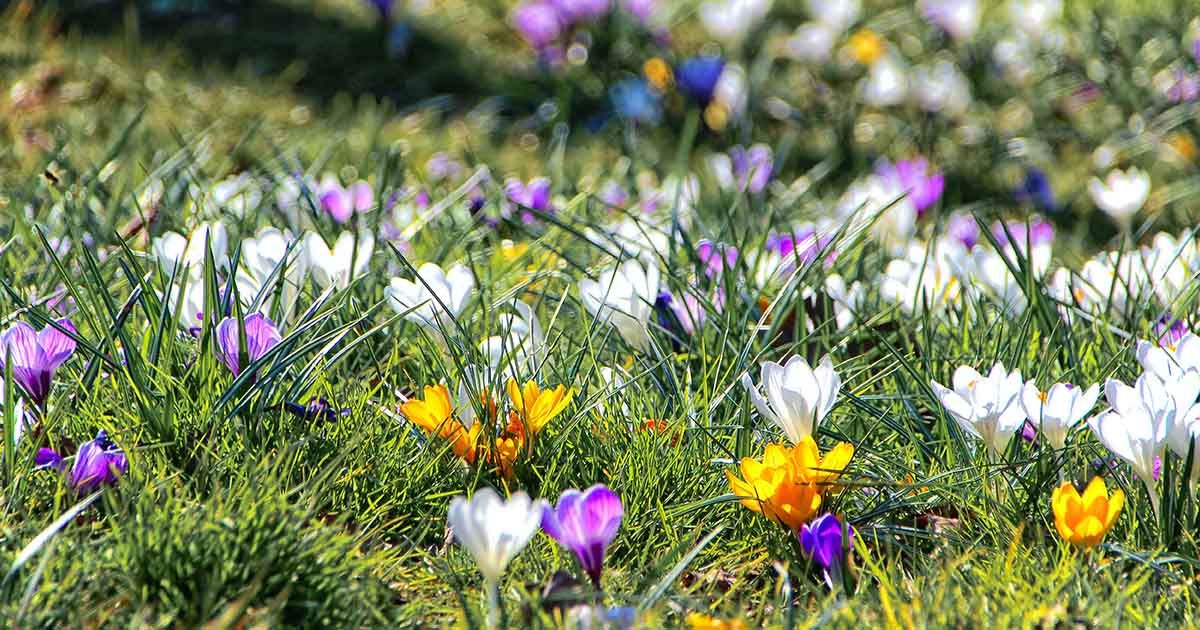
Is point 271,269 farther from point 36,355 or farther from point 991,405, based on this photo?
point 991,405

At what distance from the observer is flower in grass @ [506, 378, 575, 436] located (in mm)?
1510

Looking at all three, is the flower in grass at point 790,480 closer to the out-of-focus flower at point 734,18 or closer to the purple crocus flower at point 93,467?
the purple crocus flower at point 93,467

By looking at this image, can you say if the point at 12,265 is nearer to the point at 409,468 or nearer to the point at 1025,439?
the point at 409,468

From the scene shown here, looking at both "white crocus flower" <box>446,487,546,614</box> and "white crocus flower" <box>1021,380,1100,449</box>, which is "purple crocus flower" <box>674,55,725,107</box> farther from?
"white crocus flower" <box>446,487,546,614</box>

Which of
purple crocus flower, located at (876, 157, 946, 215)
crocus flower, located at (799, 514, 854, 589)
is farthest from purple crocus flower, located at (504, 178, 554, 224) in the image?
crocus flower, located at (799, 514, 854, 589)

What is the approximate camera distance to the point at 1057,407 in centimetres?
145

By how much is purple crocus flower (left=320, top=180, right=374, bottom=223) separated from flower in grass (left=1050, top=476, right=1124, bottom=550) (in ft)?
4.65

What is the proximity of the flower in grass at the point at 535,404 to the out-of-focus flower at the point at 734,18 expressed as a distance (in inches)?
108

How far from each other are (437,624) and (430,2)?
400 centimetres

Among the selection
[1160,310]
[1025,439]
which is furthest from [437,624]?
[1160,310]

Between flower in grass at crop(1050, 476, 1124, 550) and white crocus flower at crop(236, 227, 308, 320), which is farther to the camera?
white crocus flower at crop(236, 227, 308, 320)

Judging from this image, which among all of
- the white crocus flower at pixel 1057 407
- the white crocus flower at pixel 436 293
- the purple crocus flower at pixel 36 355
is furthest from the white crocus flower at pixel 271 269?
the white crocus flower at pixel 1057 407

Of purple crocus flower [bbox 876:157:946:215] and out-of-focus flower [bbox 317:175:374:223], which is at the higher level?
out-of-focus flower [bbox 317:175:374:223]

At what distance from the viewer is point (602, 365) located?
6.01ft
